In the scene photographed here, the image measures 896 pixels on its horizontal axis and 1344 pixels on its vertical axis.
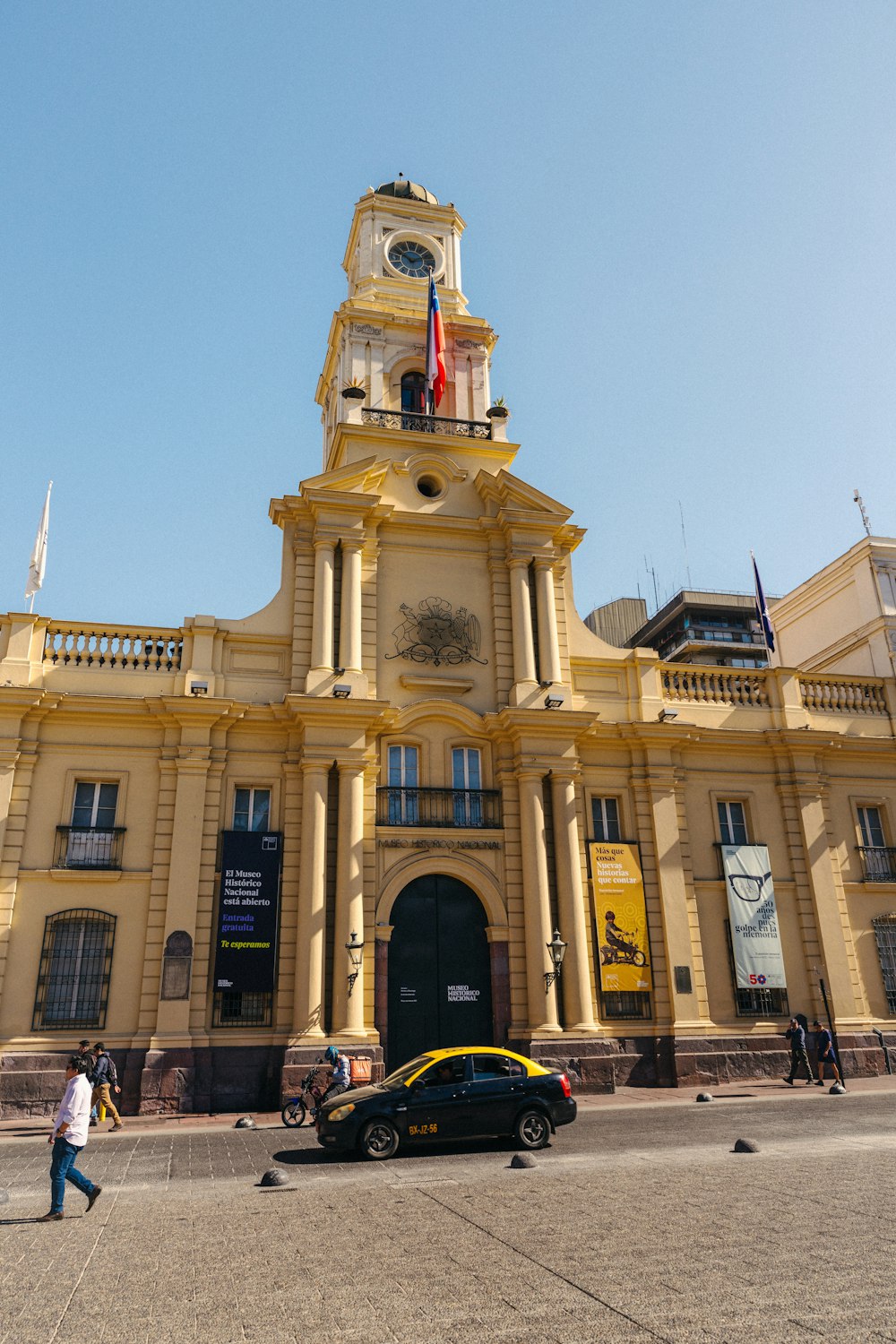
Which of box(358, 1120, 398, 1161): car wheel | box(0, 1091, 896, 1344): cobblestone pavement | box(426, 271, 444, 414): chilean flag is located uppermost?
box(426, 271, 444, 414): chilean flag

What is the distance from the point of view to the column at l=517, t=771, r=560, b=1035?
23422 millimetres

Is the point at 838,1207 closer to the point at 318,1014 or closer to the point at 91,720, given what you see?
the point at 318,1014

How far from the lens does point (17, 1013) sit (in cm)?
2120

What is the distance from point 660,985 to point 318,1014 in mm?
9065

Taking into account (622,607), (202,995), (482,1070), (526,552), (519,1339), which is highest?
(622,607)

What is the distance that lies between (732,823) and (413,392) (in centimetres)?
1735

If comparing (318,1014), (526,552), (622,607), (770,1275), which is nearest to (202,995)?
(318,1014)

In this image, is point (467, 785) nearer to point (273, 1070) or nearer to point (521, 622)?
point (521, 622)

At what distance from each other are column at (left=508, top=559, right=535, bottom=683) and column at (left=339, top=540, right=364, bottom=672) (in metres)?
4.46

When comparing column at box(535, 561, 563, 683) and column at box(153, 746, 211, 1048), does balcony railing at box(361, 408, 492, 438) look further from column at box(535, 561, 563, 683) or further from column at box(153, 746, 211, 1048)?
column at box(153, 746, 211, 1048)

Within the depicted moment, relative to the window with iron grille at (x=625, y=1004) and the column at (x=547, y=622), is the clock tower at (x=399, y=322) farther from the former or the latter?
the window with iron grille at (x=625, y=1004)

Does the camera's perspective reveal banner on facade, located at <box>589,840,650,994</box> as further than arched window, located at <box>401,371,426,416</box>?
No

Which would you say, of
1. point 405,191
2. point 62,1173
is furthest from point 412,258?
point 62,1173

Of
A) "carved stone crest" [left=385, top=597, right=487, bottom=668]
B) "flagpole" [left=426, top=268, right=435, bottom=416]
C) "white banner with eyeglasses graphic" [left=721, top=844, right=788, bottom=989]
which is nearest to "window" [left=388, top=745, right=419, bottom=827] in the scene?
"carved stone crest" [left=385, top=597, right=487, bottom=668]
